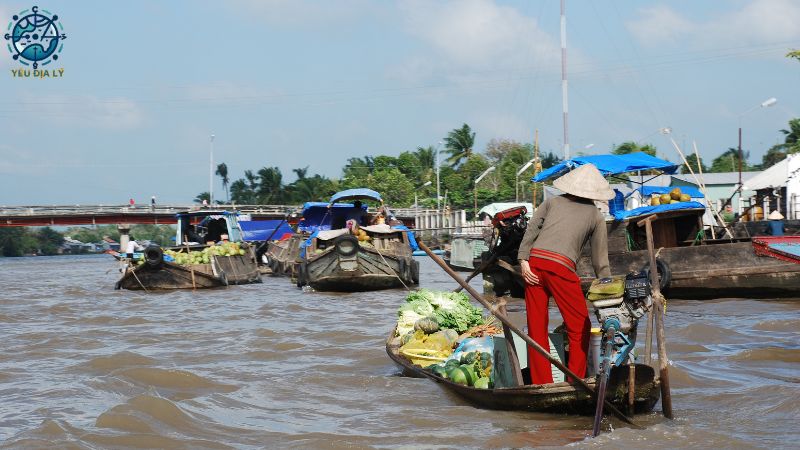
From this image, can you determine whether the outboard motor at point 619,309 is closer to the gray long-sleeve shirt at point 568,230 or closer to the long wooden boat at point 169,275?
the gray long-sleeve shirt at point 568,230

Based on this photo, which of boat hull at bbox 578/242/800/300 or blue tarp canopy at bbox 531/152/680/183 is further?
blue tarp canopy at bbox 531/152/680/183

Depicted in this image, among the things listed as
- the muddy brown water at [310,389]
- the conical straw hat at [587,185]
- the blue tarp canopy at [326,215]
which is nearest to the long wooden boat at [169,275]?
the blue tarp canopy at [326,215]

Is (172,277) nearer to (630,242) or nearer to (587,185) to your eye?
(630,242)

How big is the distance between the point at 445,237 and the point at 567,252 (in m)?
48.0

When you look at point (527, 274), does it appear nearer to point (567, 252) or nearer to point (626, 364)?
point (567, 252)

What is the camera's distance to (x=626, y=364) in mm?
5773

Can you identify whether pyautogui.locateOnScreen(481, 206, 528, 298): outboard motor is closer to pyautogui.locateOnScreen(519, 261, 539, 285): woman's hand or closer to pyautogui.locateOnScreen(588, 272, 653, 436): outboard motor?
pyautogui.locateOnScreen(519, 261, 539, 285): woman's hand

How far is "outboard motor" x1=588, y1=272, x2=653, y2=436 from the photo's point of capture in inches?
224

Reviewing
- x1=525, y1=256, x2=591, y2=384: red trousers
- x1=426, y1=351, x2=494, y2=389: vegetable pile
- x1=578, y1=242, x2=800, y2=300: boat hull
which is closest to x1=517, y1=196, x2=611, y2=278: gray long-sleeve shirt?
x1=525, y1=256, x2=591, y2=384: red trousers

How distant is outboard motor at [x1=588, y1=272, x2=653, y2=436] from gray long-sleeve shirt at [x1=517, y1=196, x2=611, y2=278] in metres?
0.31

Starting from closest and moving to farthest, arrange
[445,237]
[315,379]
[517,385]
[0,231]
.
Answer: [517,385] → [315,379] → [445,237] → [0,231]

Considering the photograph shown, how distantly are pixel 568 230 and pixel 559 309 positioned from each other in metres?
0.54

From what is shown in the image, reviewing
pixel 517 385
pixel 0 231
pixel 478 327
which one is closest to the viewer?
pixel 517 385

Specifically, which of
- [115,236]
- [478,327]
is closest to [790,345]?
[478,327]
